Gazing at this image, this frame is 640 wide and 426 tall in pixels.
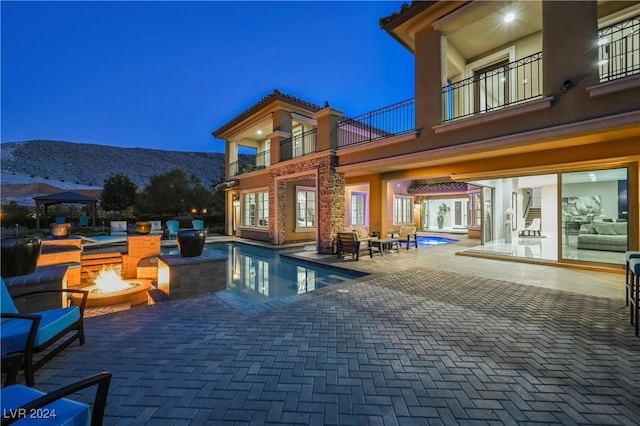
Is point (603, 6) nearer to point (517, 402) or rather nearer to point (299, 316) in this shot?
point (517, 402)

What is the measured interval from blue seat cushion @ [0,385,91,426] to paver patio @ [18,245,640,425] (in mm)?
586

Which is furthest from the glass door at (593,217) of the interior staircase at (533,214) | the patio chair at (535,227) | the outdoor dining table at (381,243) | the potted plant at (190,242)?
the interior staircase at (533,214)

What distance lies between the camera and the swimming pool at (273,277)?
243 inches

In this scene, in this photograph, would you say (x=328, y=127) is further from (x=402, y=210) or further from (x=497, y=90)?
(x=402, y=210)

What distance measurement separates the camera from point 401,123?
8.67m

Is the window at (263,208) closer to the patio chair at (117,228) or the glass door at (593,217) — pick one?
the patio chair at (117,228)

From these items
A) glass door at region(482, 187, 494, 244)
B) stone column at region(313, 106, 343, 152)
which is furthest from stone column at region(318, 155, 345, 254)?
glass door at region(482, 187, 494, 244)

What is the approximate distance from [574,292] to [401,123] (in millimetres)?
6119

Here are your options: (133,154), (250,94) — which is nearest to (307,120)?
(133,154)

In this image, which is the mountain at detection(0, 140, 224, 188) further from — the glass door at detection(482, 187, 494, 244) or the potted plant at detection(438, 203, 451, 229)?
the glass door at detection(482, 187, 494, 244)

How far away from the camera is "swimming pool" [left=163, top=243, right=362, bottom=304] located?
6172 mm

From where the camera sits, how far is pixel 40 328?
8.10 feet

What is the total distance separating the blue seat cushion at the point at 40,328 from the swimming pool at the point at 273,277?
251 cm

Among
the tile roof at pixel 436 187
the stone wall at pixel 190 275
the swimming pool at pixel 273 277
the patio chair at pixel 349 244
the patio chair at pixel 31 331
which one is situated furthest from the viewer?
the tile roof at pixel 436 187
